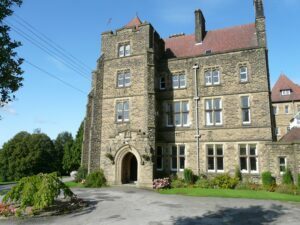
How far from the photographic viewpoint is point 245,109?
2262 cm

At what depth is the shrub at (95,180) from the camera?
22744 mm

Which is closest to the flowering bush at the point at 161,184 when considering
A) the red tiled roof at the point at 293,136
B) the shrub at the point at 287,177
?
the shrub at the point at 287,177

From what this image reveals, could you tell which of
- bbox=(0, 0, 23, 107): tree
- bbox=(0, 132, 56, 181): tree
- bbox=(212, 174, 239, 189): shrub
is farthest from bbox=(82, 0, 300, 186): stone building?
bbox=(0, 132, 56, 181): tree

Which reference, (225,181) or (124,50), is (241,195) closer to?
(225,181)

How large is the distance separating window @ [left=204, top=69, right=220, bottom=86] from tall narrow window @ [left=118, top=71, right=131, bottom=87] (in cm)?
724

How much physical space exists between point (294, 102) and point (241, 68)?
26131 millimetres

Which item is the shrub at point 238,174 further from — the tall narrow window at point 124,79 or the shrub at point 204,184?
the tall narrow window at point 124,79

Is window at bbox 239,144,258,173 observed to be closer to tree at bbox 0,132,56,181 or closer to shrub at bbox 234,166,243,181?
shrub at bbox 234,166,243,181

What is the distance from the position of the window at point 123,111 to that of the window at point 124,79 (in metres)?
1.79

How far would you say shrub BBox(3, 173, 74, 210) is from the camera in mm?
12352

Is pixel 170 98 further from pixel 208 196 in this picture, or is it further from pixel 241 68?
pixel 208 196

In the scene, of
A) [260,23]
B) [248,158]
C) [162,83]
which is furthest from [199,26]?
[248,158]

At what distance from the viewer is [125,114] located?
2516 cm

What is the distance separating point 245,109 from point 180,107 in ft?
18.6
